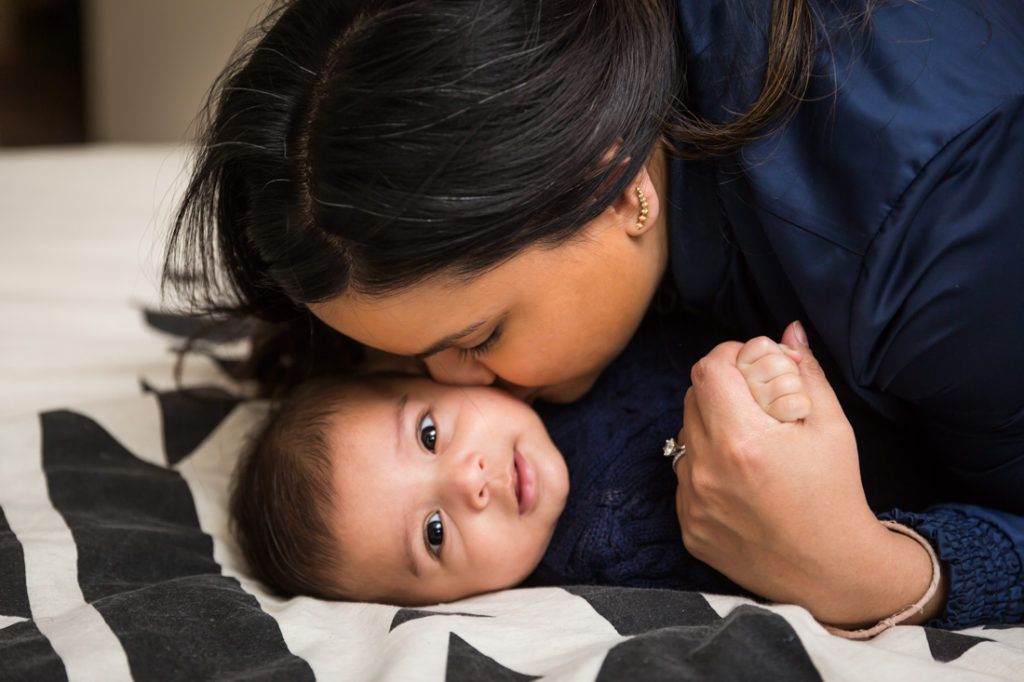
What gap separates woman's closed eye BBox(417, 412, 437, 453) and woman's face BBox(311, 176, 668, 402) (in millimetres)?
60

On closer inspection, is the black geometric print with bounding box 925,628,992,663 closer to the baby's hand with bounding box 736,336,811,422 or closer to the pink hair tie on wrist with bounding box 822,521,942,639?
the pink hair tie on wrist with bounding box 822,521,942,639

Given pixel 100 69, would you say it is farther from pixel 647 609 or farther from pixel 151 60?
pixel 647 609

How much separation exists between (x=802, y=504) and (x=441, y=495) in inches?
14.5

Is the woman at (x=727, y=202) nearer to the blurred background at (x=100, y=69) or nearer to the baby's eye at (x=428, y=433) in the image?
the baby's eye at (x=428, y=433)

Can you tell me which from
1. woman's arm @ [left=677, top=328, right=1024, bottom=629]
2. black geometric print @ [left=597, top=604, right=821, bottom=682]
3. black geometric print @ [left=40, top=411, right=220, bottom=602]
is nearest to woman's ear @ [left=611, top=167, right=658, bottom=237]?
woman's arm @ [left=677, top=328, right=1024, bottom=629]

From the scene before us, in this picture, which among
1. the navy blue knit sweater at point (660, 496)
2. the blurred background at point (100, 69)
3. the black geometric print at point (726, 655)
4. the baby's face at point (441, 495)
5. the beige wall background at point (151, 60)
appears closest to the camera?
the black geometric print at point (726, 655)

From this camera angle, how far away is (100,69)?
15.9 ft

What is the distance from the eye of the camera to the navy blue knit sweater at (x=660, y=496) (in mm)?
847

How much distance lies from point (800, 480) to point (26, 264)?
4.80 feet

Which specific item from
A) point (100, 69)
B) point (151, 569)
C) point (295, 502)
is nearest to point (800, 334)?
point (295, 502)

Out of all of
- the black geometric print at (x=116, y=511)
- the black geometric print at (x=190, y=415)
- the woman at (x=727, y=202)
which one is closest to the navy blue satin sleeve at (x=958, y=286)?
the woman at (x=727, y=202)

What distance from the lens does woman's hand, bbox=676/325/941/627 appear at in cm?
79

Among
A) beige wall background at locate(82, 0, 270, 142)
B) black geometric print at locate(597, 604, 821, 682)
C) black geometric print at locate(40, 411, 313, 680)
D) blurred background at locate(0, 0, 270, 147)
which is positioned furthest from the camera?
blurred background at locate(0, 0, 270, 147)

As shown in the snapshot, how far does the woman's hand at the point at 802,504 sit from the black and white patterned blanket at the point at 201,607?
52 mm
